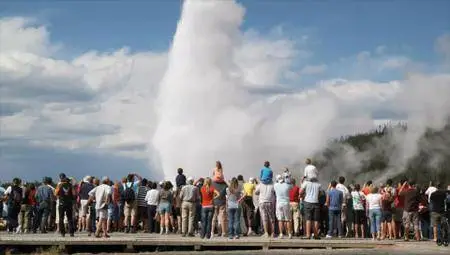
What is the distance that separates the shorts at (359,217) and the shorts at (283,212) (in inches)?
119

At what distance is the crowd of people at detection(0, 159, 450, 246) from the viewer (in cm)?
2417

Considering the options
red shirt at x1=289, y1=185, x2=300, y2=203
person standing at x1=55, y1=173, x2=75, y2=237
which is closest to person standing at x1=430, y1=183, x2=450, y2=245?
red shirt at x1=289, y1=185, x2=300, y2=203

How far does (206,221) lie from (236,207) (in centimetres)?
103

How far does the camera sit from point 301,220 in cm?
2675

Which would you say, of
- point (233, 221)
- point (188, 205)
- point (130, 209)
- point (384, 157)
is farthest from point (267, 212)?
point (384, 157)

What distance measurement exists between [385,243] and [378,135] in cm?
7103

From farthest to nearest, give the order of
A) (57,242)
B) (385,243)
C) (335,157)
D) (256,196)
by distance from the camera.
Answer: (335,157), (256,196), (385,243), (57,242)

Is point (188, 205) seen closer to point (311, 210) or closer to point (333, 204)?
point (311, 210)

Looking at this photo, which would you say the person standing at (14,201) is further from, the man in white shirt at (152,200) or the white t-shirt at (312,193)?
the white t-shirt at (312,193)

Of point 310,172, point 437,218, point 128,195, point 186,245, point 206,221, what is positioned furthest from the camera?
point 128,195

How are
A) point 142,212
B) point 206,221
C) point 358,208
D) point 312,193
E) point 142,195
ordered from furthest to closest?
1. point 142,212
2. point 142,195
3. point 358,208
4. point 312,193
5. point 206,221

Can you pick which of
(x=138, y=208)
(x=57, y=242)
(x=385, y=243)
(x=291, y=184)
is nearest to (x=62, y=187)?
(x=57, y=242)

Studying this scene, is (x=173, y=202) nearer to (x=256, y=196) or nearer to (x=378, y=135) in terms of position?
(x=256, y=196)

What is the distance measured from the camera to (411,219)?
2562cm
